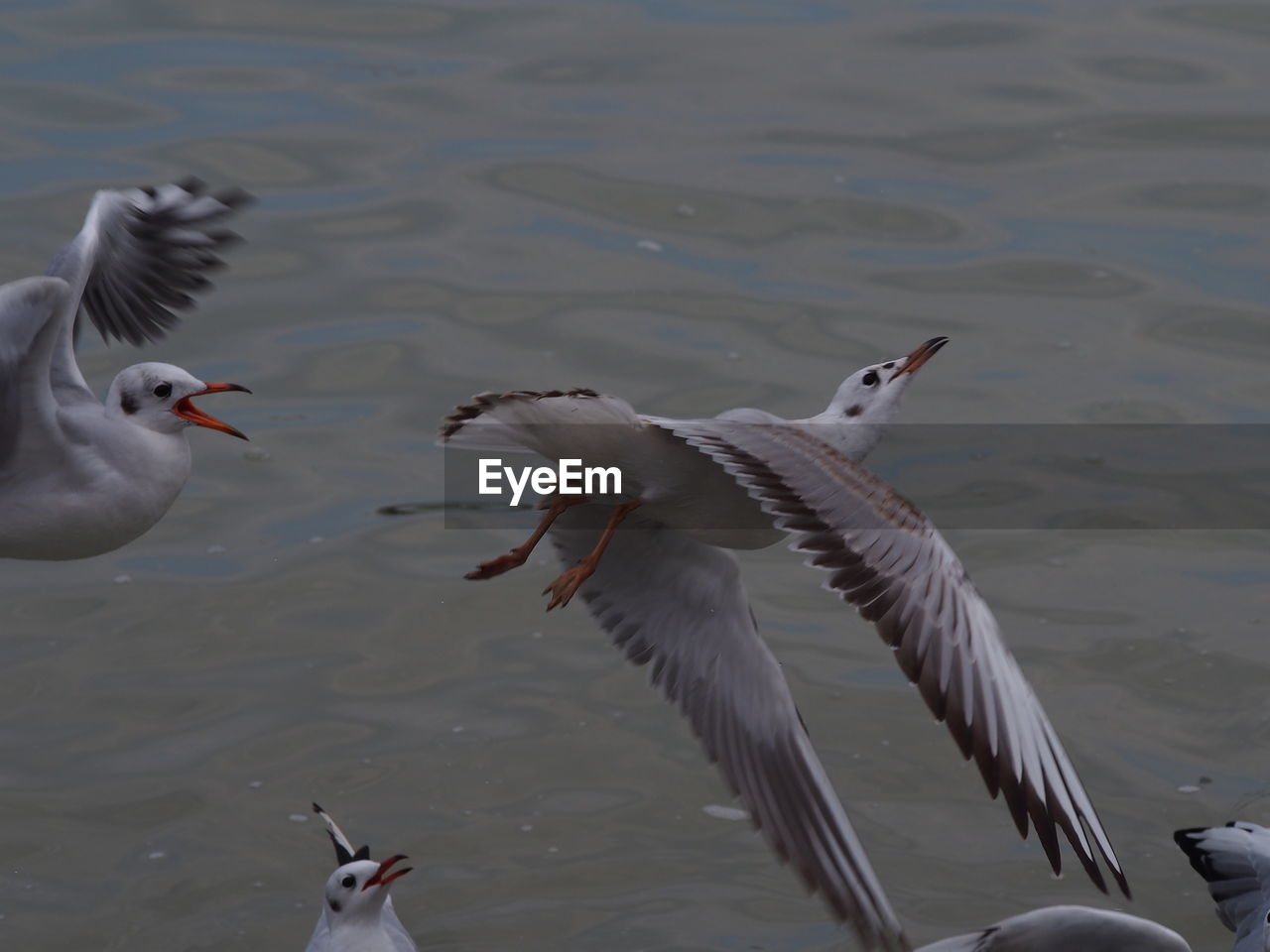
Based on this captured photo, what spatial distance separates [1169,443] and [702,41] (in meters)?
6.84

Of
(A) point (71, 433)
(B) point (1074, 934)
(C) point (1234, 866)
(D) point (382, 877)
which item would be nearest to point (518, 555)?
(D) point (382, 877)

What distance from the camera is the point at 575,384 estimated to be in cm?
1151

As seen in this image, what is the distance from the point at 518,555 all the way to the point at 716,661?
115 centimetres

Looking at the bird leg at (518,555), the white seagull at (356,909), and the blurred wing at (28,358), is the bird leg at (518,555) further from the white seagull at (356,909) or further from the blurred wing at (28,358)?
the blurred wing at (28,358)

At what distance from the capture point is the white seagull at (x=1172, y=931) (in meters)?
6.00

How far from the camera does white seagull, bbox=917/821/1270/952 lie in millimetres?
6004

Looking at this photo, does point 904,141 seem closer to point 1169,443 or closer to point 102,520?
point 1169,443

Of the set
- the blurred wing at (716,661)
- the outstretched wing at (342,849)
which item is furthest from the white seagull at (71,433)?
the blurred wing at (716,661)

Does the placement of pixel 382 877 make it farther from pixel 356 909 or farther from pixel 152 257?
pixel 152 257

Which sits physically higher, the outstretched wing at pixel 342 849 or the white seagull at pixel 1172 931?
the white seagull at pixel 1172 931

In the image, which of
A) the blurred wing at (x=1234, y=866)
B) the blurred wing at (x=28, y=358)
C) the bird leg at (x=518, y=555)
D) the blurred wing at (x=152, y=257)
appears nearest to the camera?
the blurred wing at (x=28, y=358)

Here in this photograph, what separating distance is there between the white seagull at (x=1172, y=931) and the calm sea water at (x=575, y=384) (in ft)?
2.09

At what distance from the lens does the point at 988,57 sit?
17.0m

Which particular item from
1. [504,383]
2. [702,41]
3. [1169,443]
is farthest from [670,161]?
[1169,443]
